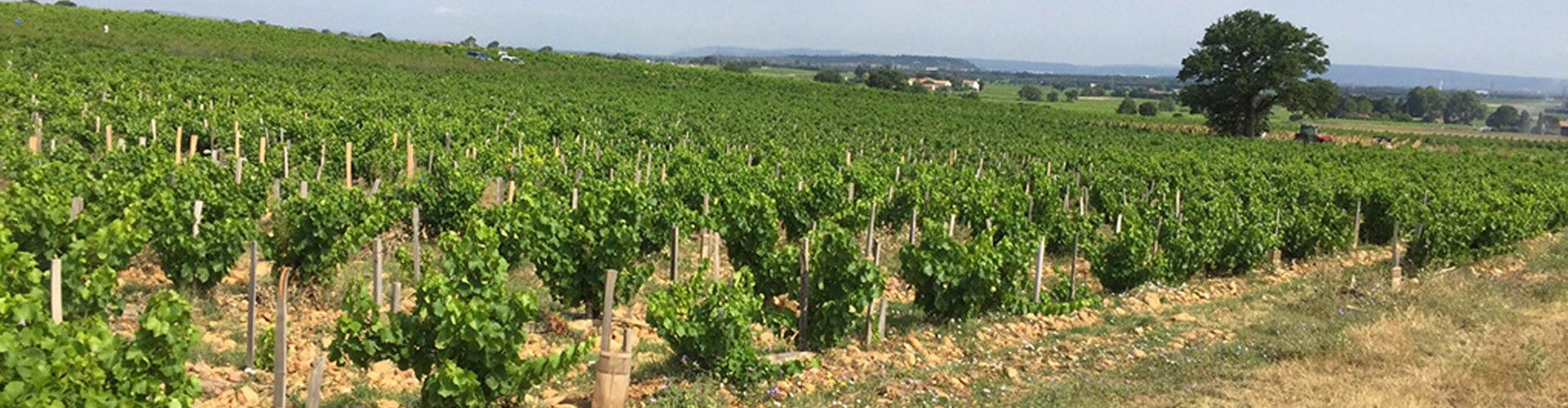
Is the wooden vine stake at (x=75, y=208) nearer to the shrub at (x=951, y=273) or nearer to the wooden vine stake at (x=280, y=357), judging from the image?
the wooden vine stake at (x=280, y=357)

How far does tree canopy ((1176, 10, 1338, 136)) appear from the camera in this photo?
174 feet

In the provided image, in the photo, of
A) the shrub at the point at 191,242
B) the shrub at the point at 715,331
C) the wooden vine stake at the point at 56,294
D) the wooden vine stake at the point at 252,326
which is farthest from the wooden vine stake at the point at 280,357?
the shrub at the point at 191,242

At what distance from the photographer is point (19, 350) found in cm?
529

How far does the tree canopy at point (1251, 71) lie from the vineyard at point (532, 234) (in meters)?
18.6

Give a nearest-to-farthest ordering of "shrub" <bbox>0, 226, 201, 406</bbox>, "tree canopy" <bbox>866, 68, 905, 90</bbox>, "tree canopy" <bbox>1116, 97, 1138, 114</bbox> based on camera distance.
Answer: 1. "shrub" <bbox>0, 226, 201, 406</bbox>
2. "tree canopy" <bbox>1116, 97, 1138, 114</bbox>
3. "tree canopy" <bbox>866, 68, 905, 90</bbox>

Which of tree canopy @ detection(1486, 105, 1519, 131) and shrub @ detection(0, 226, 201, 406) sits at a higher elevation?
tree canopy @ detection(1486, 105, 1519, 131)

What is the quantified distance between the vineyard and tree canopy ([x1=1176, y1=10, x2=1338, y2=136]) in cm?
1863

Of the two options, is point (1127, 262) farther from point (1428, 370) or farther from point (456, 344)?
point (456, 344)

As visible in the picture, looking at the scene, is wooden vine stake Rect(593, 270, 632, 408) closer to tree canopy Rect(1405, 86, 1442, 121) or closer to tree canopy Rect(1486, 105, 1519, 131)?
tree canopy Rect(1486, 105, 1519, 131)

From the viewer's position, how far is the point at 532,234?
1088cm

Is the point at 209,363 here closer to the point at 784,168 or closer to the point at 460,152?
the point at 460,152

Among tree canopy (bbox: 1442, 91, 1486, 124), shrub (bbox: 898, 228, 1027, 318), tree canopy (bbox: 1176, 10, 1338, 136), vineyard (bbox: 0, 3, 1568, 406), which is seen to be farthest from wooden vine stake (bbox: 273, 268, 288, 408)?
tree canopy (bbox: 1442, 91, 1486, 124)

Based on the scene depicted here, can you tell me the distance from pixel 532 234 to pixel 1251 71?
52.2 metres

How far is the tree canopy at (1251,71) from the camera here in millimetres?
53125
